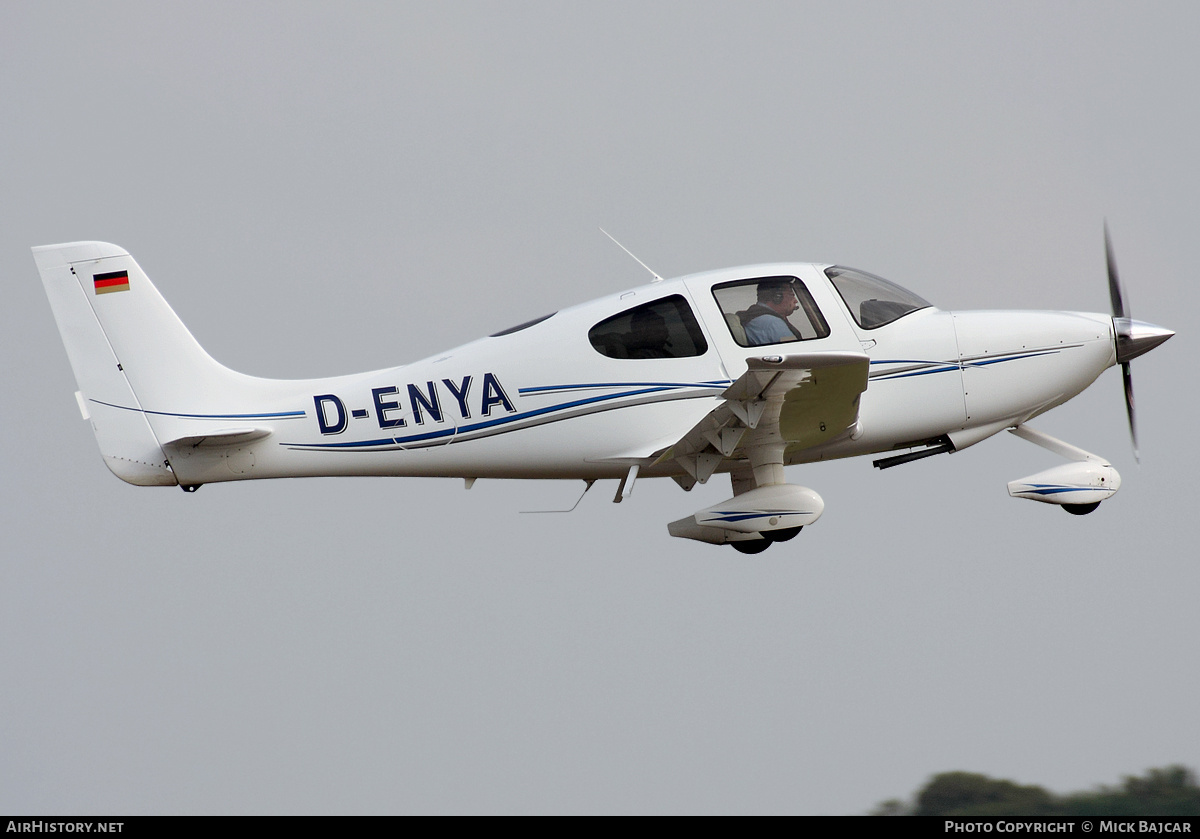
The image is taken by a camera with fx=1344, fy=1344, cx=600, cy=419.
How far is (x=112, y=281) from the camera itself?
1162cm

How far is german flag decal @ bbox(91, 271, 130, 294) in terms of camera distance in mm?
11578

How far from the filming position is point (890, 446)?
38.5 feet

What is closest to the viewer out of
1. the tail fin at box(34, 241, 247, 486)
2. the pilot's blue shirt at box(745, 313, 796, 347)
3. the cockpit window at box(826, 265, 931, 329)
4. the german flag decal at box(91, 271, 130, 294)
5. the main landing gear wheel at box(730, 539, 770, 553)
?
the pilot's blue shirt at box(745, 313, 796, 347)

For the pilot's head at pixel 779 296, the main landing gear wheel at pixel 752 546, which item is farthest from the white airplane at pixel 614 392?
the main landing gear wheel at pixel 752 546

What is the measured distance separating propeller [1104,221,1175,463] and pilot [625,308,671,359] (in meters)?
4.15

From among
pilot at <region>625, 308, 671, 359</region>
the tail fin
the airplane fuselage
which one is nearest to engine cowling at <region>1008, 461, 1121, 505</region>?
the airplane fuselage

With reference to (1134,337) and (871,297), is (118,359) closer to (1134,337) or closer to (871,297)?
(871,297)

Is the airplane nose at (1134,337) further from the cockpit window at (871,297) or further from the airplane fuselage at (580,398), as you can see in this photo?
the cockpit window at (871,297)

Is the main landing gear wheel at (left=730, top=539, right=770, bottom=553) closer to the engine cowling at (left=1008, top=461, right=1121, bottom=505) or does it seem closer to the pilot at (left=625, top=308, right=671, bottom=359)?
the pilot at (left=625, top=308, right=671, bottom=359)

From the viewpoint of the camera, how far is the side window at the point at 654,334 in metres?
11.1
